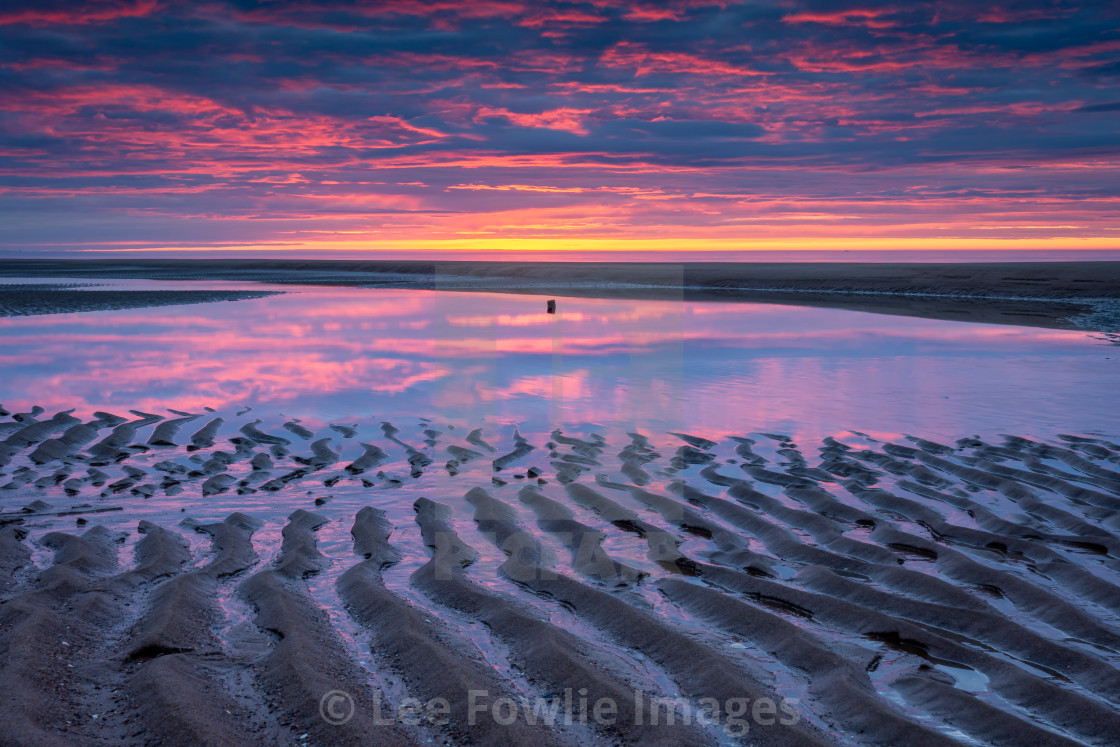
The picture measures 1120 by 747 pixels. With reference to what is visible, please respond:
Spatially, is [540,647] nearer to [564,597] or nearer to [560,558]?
[564,597]

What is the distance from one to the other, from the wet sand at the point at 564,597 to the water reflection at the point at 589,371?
2.92 m

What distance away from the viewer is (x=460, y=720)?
4.30 meters

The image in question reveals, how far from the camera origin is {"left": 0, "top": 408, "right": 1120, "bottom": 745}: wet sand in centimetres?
437

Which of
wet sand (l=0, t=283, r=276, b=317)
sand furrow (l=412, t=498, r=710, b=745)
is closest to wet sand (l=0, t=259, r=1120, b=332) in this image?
wet sand (l=0, t=283, r=276, b=317)

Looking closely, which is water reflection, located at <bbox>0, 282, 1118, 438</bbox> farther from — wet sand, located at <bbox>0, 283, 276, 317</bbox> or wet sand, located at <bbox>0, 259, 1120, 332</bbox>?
wet sand, located at <bbox>0, 259, 1120, 332</bbox>

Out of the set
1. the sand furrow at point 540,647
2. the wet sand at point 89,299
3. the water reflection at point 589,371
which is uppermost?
the sand furrow at point 540,647

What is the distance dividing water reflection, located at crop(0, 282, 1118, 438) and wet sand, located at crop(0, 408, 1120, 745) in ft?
9.56

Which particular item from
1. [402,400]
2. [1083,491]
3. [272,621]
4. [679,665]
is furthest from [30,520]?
[1083,491]

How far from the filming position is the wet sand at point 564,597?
4367 millimetres

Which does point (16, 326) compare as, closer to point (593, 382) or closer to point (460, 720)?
point (593, 382)

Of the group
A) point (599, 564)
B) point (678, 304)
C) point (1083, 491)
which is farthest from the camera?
point (678, 304)

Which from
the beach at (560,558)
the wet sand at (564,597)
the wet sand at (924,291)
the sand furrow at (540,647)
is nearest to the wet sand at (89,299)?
the wet sand at (924,291)

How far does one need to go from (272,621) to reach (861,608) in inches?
164

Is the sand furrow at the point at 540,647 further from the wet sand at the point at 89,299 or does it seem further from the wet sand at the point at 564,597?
the wet sand at the point at 89,299
